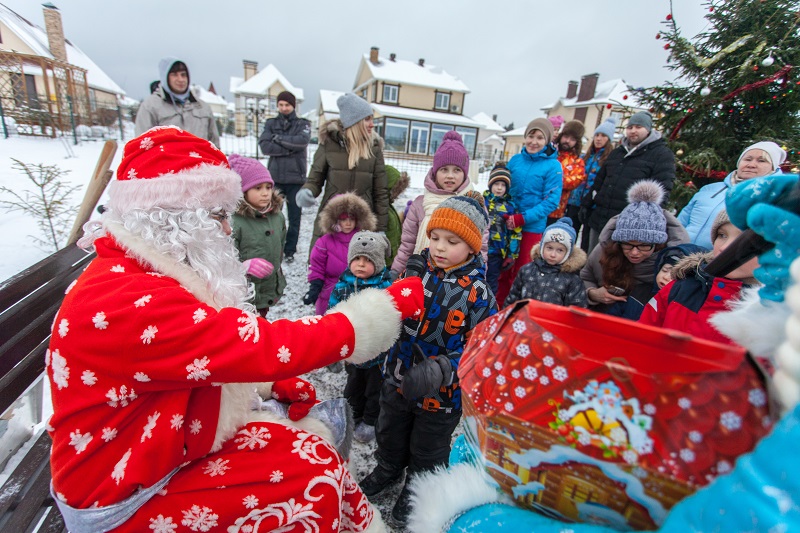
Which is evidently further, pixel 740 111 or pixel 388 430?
pixel 740 111

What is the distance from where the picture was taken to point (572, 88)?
32.3 m

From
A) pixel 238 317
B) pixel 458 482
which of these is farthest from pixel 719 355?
pixel 238 317

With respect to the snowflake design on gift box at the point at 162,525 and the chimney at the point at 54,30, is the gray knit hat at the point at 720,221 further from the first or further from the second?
the chimney at the point at 54,30

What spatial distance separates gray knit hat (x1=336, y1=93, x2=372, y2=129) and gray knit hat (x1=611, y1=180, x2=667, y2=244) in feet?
9.19

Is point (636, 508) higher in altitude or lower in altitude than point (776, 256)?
lower

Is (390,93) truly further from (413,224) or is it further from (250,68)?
(413,224)

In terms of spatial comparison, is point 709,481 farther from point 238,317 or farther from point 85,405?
point 85,405

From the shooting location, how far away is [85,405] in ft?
3.81

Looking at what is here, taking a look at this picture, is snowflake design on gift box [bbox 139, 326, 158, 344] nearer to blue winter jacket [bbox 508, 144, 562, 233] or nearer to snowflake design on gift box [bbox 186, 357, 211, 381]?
snowflake design on gift box [bbox 186, 357, 211, 381]

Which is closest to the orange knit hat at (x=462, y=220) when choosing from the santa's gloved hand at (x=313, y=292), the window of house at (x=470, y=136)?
the santa's gloved hand at (x=313, y=292)

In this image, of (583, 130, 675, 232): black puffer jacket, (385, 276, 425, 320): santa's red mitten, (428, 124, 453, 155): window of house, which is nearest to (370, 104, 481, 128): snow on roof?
(428, 124, 453, 155): window of house

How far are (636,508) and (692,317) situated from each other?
5.10ft

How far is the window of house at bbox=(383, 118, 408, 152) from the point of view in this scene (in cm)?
2868

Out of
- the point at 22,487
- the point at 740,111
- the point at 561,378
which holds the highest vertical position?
the point at 740,111
